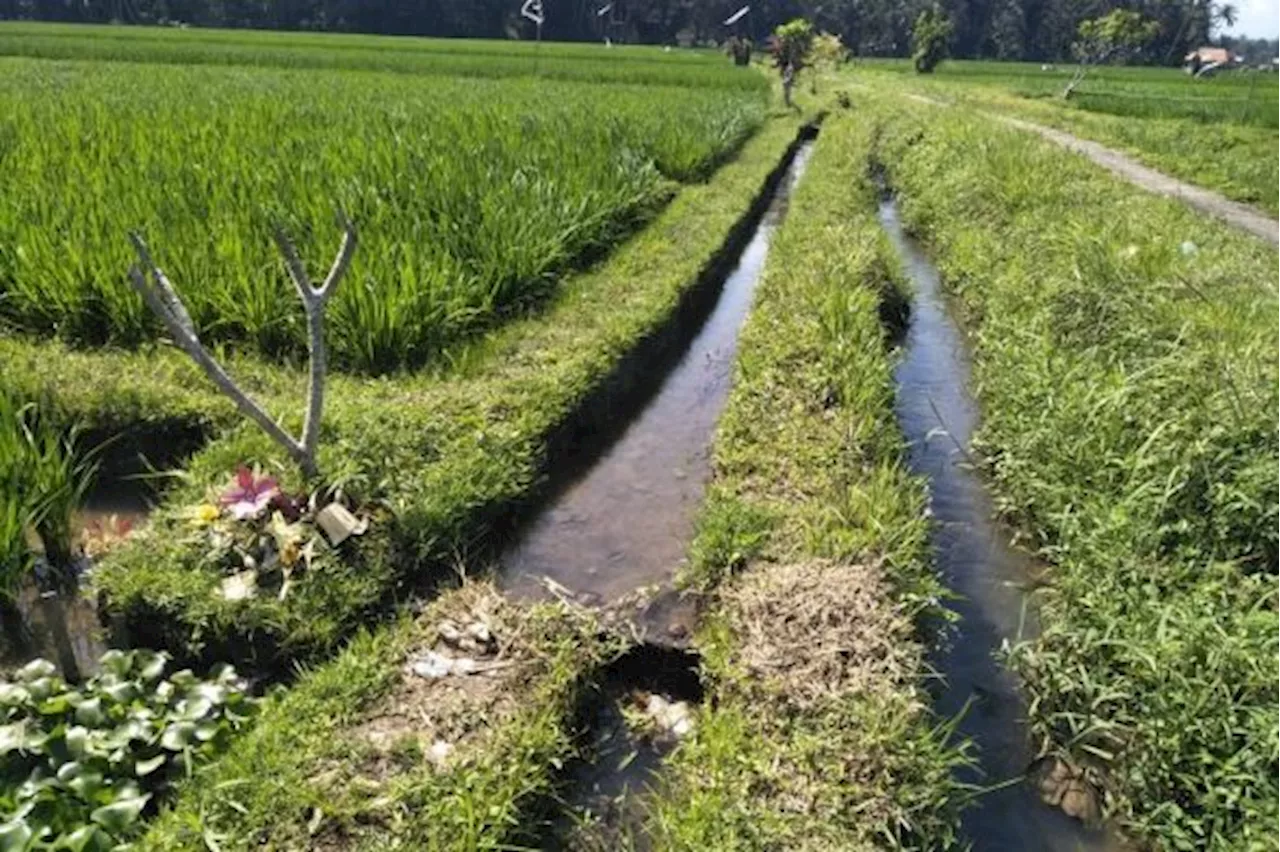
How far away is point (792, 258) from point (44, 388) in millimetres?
5237

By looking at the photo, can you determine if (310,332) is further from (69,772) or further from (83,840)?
(83,840)

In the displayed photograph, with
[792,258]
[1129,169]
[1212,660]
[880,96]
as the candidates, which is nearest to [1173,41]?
[880,96]

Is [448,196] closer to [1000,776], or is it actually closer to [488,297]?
[488,297]

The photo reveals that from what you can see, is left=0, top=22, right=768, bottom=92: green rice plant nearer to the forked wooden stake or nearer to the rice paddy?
the rice paddy

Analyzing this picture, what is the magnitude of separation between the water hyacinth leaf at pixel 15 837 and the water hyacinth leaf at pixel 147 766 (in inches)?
14.3

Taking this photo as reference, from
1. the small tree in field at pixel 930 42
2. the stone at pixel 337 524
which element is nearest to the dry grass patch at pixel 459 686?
the stone at pixel 337 524

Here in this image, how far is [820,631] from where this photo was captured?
9.82 ft

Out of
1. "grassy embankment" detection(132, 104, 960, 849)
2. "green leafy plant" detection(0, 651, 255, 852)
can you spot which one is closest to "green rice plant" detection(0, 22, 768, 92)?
"grassy embankment" detection(132, 104, 960, 849)

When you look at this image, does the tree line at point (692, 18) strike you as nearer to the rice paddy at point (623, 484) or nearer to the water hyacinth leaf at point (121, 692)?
the rice paddy at point (623, 484)

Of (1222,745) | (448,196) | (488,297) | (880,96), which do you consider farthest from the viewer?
(880,96)

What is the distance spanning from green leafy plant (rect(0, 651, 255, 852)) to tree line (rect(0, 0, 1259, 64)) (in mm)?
55088

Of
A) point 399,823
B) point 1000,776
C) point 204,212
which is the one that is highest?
point 204,212

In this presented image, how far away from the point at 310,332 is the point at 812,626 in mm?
2056

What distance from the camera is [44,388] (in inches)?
171
